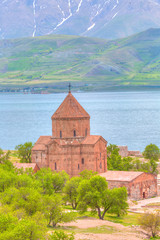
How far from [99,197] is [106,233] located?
6302 millimetres

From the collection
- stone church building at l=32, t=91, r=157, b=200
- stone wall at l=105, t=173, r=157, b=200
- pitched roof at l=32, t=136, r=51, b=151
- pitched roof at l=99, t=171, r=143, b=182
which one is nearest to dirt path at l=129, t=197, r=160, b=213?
stone wall at l=105, t=173, r=157, b=200

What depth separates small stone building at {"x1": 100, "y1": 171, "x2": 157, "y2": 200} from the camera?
61.6m

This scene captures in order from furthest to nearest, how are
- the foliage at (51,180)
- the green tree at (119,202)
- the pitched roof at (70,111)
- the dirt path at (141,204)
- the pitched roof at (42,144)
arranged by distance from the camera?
the pitched roof at (42,144) < the pitched roof at (70,111) < the dirt path at (141,204) < the foliage at (51,180) < the green tree at (119,202)

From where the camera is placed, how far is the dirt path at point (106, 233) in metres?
42.1

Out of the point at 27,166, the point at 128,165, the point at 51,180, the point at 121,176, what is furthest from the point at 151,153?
the point at 51,180

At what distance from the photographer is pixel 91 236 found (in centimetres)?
4191

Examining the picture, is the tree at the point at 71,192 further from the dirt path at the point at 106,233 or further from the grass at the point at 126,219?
the dirt path at the point at 106,233

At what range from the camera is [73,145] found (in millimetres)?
65562

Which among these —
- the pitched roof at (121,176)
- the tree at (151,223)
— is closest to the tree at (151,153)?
the pitched roof at (121,176)

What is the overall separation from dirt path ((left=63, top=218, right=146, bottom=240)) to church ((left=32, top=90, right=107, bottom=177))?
17163 millimetres

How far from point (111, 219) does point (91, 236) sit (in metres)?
9.07

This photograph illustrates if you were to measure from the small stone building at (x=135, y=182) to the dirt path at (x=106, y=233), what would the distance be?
1302cm

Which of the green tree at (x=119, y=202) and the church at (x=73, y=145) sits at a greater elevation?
the church at (x=73, y=145)

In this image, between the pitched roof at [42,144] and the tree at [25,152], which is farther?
the tree at [25,152]
